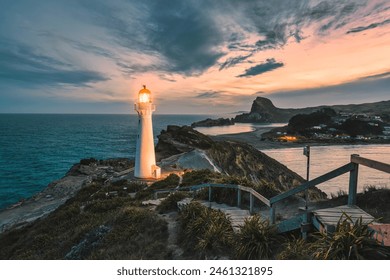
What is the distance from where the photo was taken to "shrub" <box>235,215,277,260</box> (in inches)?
202

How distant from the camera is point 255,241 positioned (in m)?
5.28

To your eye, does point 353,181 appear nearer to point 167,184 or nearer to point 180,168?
point 167,184

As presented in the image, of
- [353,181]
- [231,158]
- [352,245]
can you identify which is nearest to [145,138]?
[353,181]

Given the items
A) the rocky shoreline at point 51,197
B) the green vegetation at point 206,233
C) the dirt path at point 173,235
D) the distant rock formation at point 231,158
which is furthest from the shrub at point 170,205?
the distant rock formation at point 231,158

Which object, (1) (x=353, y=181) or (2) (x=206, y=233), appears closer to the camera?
(1) (x=353, y=181)

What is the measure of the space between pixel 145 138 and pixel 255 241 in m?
17.8

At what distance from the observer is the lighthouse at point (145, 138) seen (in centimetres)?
2141

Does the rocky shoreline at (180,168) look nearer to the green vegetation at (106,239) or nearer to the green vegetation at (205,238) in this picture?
the green vegetation at (106,239)

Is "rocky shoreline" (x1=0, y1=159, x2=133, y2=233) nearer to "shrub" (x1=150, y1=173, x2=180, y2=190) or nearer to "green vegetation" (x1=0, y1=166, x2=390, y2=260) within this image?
"shrub" (x1=150, y1=173, x2=180, y2=190)

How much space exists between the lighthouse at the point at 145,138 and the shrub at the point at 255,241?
56.8 ft

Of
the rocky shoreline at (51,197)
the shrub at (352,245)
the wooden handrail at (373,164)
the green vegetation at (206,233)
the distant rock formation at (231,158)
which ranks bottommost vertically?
the rocky shoreline at (51,197)

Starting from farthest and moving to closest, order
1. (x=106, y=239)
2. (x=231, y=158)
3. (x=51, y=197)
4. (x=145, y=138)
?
1. (x=231, y=158)
2. (x=51, y=197)
3. (x=145, y=138)
4. (x=106, y=239)
